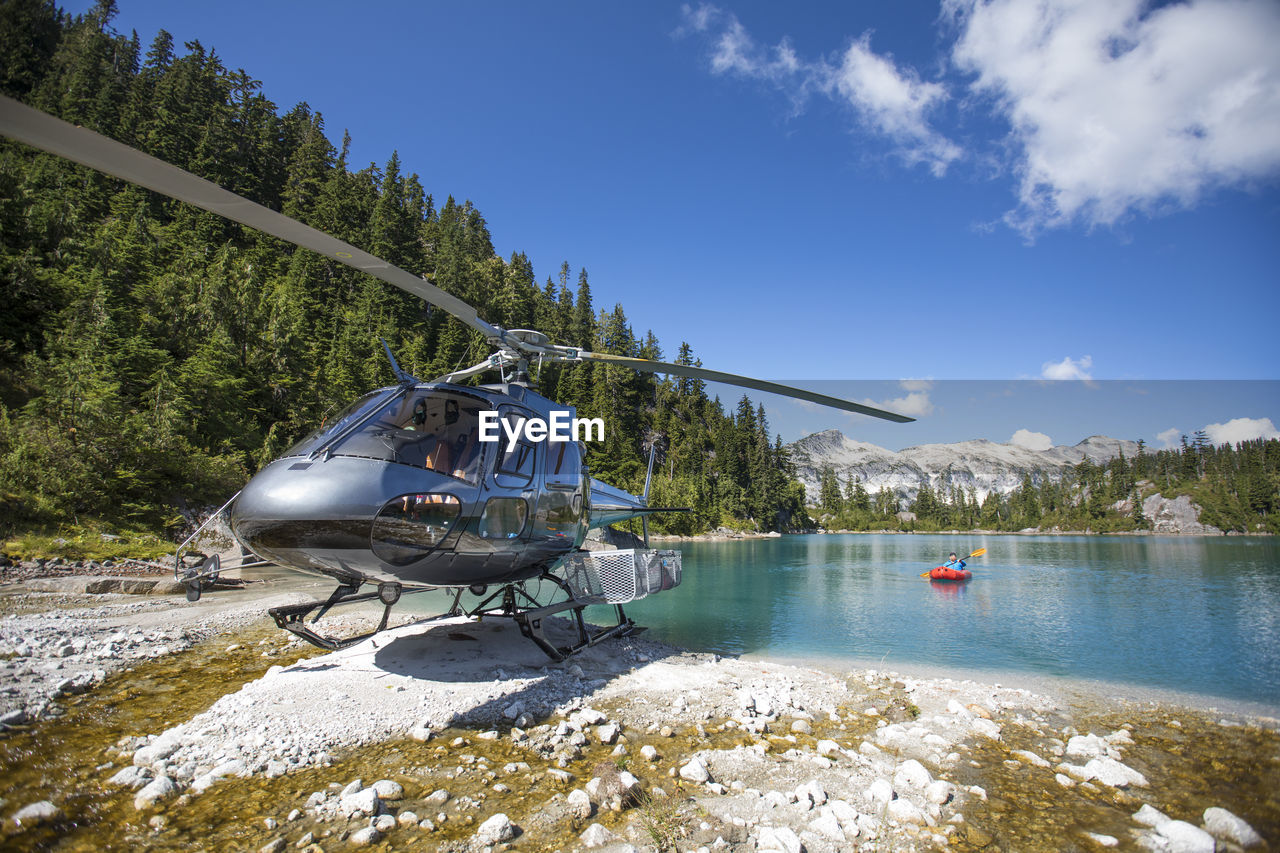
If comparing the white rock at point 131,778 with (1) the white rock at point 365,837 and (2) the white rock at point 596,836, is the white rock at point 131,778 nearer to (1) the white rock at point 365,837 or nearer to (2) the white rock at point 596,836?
(1) the white rock at point 365,837

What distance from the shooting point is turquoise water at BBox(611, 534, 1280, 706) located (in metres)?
11.8

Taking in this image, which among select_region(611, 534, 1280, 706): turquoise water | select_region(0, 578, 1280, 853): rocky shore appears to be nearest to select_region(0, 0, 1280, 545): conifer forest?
select_region(0, 578, 1280, 853): rocky shore

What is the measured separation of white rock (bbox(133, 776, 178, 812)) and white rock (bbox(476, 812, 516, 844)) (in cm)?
230

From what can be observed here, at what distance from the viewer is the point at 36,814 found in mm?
3666

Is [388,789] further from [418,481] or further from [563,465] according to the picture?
[563,465]

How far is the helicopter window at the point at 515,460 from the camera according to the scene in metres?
7.41

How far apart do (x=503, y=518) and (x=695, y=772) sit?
3.73m

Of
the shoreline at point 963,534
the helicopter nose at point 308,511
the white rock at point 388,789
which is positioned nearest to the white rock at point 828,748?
the white rock at point 388,789

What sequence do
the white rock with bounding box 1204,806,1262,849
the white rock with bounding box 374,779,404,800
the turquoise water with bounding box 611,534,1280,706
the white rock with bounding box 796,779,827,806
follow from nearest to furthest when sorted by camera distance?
the white rock with bounding box 1204,806,1262,849, the white rock with bounding box 374,779,404,800, the white rock with bounding box 796,779,827,806, the turquoise water with bounding box 611,534,1280,706

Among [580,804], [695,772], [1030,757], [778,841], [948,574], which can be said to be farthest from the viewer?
[948,574]

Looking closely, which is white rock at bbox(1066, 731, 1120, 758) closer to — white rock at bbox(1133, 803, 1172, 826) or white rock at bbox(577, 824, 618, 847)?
white rock at bbox(1133, 803, 1172, 826)

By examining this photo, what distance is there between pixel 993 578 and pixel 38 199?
63.9m

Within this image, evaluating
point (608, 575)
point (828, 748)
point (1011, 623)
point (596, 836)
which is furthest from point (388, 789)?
point (1011, 623)

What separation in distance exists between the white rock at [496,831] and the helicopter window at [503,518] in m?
3.45
